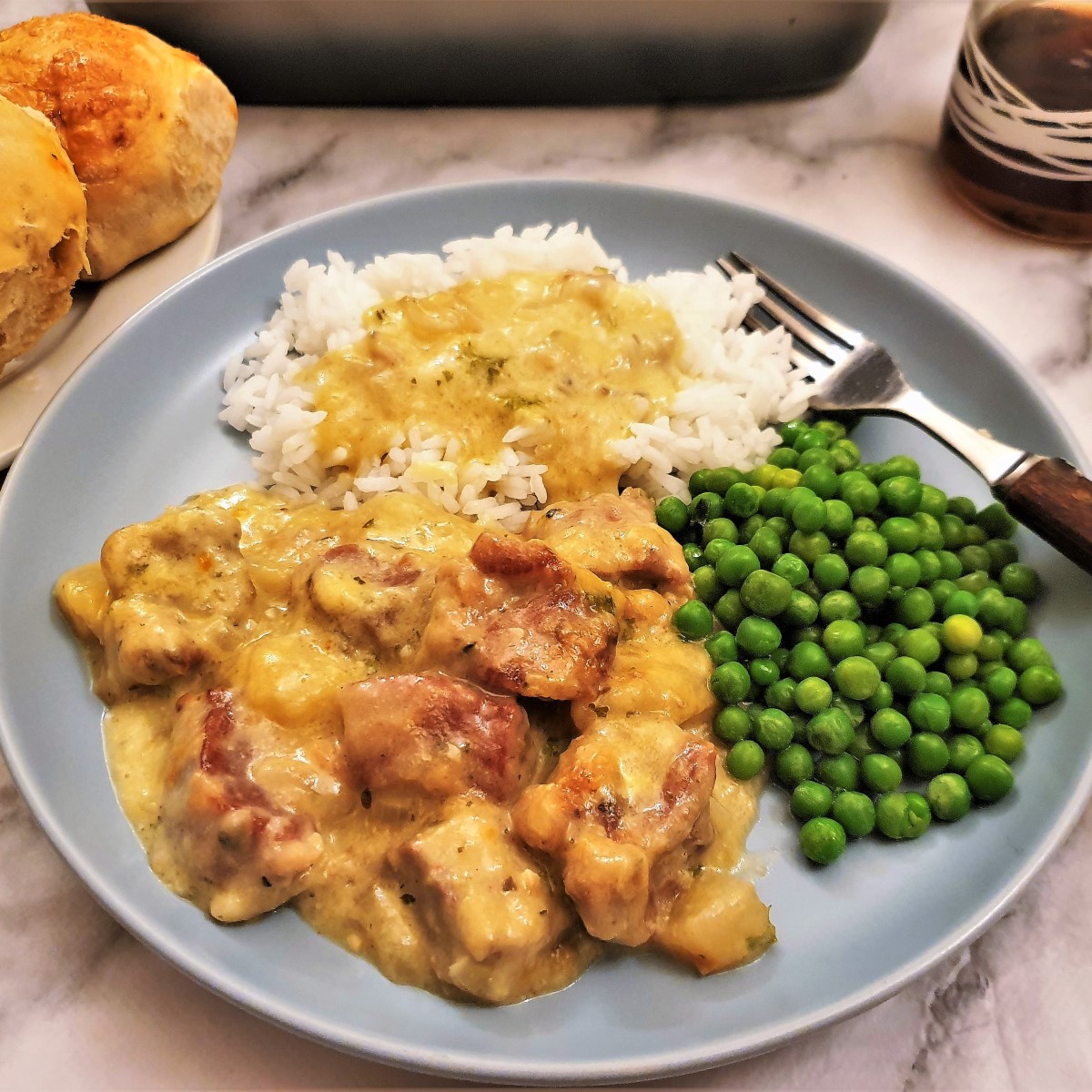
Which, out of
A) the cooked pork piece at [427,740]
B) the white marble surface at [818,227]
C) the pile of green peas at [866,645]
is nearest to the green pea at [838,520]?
the pile of green peas at [866,645]

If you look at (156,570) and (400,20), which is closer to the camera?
(156,570)

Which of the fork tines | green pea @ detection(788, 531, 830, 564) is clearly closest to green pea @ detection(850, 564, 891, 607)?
green pea @ detection(788, 531, 830, 564)

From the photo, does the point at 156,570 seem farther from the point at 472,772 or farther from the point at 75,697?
the point at 472,772

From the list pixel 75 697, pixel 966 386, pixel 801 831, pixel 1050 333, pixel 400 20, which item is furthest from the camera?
pixel 400 20

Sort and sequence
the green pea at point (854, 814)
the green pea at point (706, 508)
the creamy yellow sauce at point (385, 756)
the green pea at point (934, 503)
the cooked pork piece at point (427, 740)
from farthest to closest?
the green pea at point (706, 508) → the green pea at point (934, 503) → the green pea at point (854, 814) → the cooked pork piece at point (427, 740) → the creamy yellow sauce at point (385, 756)

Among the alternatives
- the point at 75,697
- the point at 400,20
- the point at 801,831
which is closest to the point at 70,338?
the point at 75,697

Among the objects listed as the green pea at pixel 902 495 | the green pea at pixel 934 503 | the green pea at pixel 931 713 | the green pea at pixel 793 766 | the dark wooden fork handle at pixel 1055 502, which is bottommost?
the green pea at pixel 793 766

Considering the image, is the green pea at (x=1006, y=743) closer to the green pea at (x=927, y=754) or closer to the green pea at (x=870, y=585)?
the green pea at (x=927, y=754)

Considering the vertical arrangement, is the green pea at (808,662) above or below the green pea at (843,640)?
below
